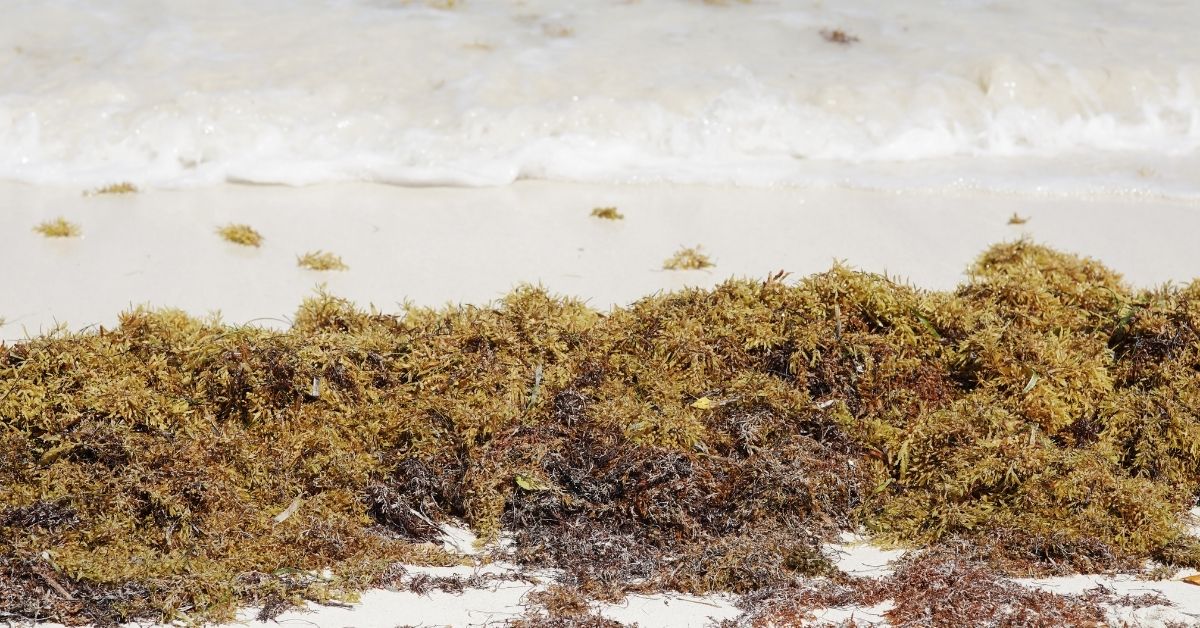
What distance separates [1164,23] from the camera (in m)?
6.77

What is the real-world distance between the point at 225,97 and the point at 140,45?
1.06 m

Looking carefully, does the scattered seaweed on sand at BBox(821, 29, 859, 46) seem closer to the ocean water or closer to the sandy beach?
the ocean water

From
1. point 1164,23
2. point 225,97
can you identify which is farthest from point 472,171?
point 1164,23

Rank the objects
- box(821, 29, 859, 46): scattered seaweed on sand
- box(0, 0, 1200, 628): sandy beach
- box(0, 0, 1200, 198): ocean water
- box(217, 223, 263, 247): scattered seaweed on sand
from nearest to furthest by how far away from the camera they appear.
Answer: box(0, 0, 1200, 628): sandy beach, box(217, 223, 263, 247): scattered seaweed on sand, box(0, 0, 1200, 198): ocean water, box(821, 29, 859, 46): scattered seaweed on sand

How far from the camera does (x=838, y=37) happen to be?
6.52m

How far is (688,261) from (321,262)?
Result: 4.30 ft

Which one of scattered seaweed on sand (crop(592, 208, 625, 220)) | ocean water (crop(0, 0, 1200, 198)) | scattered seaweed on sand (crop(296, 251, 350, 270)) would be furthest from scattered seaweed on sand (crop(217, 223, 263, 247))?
scattered seaweed on sand (crop(592, 208, 625, 220))

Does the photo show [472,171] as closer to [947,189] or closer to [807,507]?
[947,189]

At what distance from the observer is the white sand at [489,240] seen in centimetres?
351

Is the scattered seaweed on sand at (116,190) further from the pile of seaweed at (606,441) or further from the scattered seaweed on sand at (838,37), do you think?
the scattered seaweed on sand at (838,37)

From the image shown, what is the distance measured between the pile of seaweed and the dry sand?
0.70 m

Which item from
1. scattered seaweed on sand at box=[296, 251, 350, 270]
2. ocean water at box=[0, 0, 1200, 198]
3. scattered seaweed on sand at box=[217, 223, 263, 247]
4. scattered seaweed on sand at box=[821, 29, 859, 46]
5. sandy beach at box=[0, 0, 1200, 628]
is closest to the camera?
sandy beach at box=[0, 0, 1200, 628]

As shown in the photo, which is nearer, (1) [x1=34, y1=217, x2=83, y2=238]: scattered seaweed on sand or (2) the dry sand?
(2) the dry sand

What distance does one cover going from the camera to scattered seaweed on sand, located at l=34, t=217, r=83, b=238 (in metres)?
3.91
